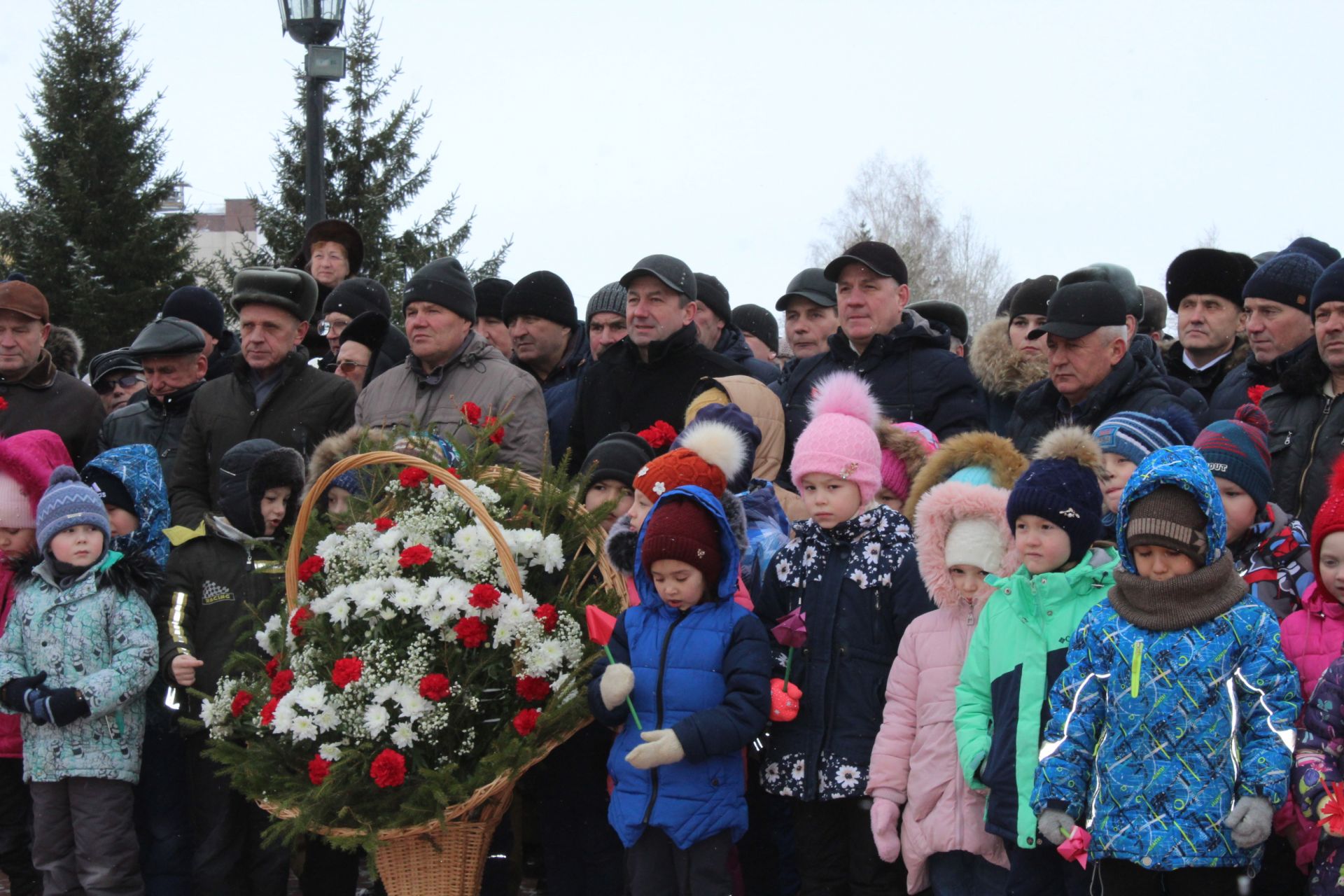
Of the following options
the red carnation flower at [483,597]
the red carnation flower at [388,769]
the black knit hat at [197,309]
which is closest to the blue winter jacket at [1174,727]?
the red carnation flower at [483,597]

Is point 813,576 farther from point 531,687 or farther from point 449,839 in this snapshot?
point 449,839

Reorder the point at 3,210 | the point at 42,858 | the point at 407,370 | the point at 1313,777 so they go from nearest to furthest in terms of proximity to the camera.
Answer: the point at 1313,777 → the point at 42,858 → the point at 407,370 → the point at 3,210

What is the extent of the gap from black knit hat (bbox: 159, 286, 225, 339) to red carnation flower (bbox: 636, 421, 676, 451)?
361 cm

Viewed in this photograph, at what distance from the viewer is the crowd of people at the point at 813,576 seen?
3760 mm

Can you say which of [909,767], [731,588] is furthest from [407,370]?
[909,767]

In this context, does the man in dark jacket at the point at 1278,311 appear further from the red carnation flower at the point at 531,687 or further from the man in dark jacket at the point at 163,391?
the man in dark jacket at the point at 163,391

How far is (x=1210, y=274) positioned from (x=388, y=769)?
451 cm

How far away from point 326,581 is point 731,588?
4.80ft

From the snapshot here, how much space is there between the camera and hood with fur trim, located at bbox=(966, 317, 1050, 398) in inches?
254

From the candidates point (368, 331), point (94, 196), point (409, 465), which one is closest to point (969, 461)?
point (409, 465)

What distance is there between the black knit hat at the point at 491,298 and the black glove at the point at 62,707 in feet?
12.1

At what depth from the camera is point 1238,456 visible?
14.2ft

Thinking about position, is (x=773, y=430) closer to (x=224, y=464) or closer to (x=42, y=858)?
(x=224, y=464)

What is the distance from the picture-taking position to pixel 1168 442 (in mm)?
4691
